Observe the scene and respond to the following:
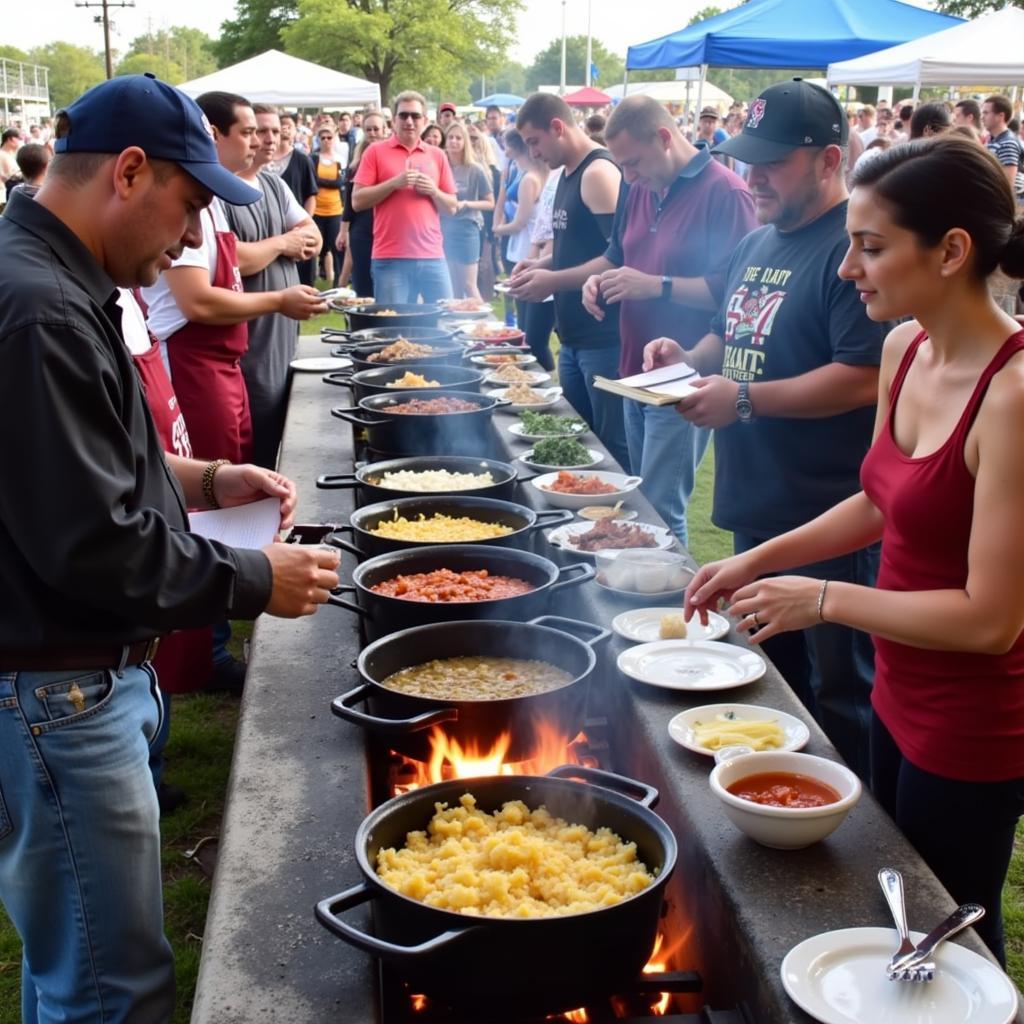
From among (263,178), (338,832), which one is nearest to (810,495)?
(338,832)

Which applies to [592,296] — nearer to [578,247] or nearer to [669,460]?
[669,460]

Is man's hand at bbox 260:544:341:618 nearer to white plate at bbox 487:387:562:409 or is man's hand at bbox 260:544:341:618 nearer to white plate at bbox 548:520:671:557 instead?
white plate at bbox 548:520:671:557

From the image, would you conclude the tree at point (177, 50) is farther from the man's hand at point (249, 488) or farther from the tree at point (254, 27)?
the man's hand at point (249, 488)

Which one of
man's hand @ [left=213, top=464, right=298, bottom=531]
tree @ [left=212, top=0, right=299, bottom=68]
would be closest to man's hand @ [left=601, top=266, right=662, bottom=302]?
man's hand @ [left=213, top=464, right=298, bottom=531]

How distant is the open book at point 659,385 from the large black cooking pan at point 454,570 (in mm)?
606

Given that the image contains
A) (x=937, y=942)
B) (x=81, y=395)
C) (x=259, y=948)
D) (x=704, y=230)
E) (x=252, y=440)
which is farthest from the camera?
(x=252, y=440)

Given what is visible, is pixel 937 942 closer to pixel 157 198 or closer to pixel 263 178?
pixel 157 198

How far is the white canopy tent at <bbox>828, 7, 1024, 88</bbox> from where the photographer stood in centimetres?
1180

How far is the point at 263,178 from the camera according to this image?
6.00 m

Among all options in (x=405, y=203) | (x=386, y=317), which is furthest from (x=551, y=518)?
(x=405, y=203)

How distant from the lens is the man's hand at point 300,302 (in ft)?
16.4

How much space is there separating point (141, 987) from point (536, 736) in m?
0.98

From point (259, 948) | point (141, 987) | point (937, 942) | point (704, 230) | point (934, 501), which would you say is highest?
point (704, 230)

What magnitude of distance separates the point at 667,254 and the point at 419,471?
66.1 inches
